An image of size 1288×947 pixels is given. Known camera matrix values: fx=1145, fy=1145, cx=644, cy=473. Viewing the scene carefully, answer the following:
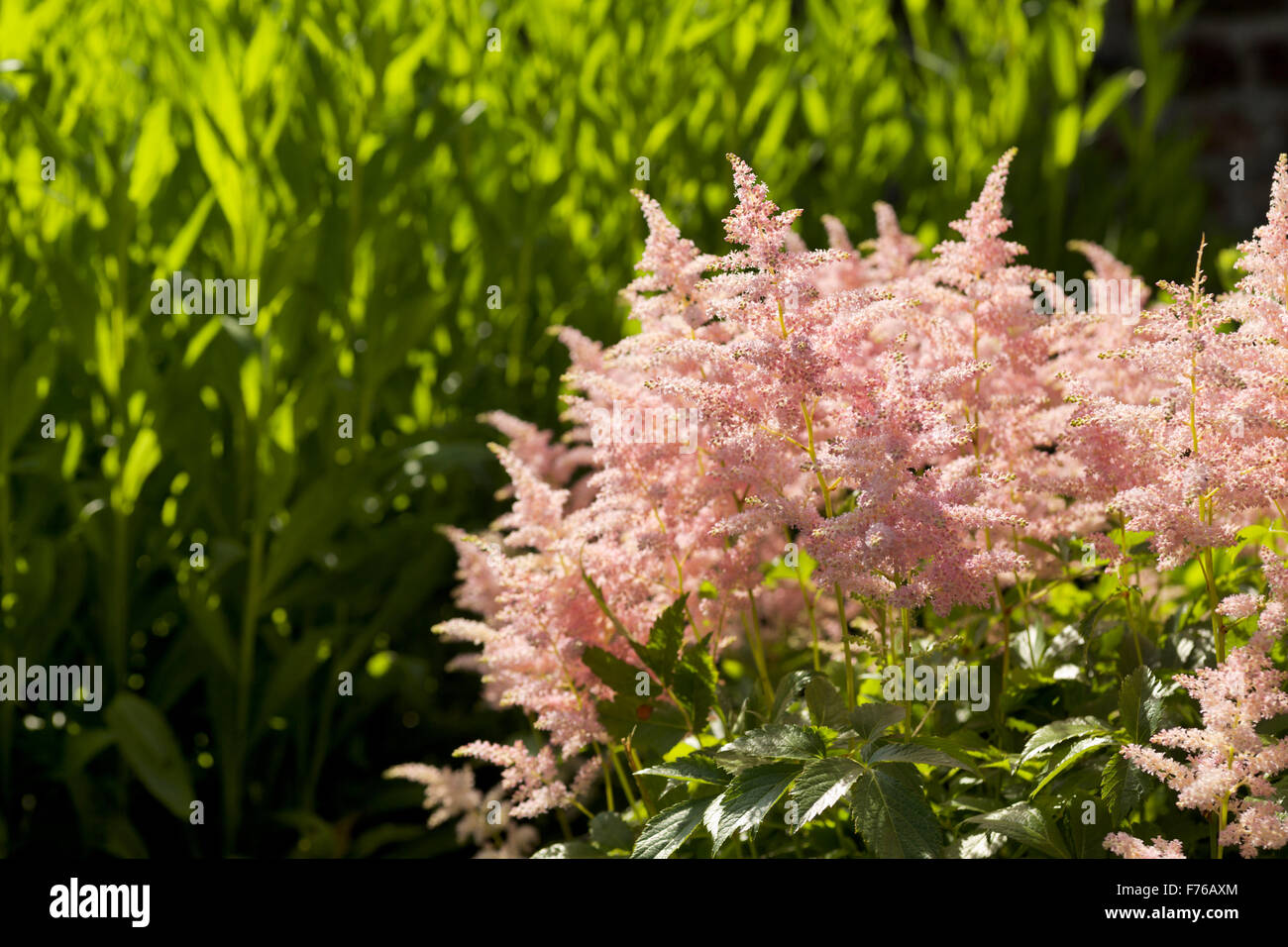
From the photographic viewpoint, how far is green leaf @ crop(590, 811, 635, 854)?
1.01 meters

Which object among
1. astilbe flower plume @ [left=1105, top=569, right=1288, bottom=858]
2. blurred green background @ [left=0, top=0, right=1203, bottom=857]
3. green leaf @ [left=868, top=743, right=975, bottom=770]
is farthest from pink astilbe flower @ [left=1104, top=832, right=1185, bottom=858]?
blurred green background @ [left=0, top=0, right=1203, bottom=857]

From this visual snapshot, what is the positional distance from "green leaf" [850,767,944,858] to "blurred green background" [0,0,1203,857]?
1.07 m

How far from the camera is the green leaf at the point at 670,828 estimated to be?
2.63 feet

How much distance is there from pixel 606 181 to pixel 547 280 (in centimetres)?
24

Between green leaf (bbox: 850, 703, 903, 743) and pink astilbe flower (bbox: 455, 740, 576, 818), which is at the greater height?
green leaf (bbox: 850, 703, 903, 743)

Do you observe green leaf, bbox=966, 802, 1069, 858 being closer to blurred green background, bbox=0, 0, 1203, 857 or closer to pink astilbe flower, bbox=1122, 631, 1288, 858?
pink astilbe flower, bbox=1122, 631, 1288, 858

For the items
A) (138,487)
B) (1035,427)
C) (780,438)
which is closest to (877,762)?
(780,438)

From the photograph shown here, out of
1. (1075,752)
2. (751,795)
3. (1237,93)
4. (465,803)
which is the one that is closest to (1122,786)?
(1075,752)

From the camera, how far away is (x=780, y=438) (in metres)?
0.95

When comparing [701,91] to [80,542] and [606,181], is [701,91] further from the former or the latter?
[80,542]

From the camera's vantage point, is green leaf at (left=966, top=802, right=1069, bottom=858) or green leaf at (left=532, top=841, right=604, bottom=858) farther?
green leaf at (left=532, top=841, right=604, bottom=858)

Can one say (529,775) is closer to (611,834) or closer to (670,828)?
(611,834)

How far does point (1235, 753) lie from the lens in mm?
776

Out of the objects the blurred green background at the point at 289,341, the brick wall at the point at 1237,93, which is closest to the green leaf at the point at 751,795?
the blurred green background at the point at 289,341
